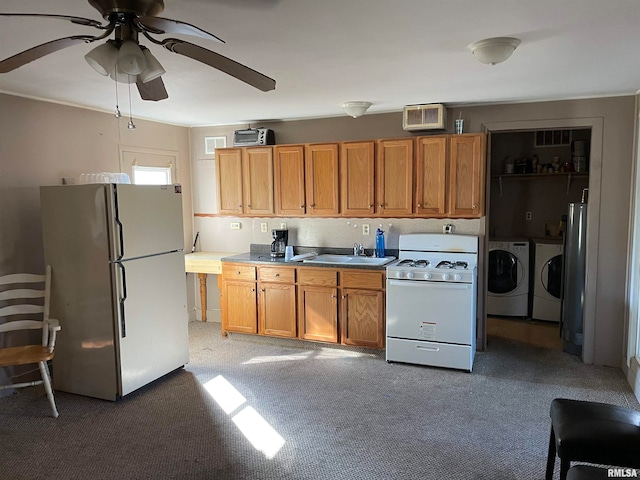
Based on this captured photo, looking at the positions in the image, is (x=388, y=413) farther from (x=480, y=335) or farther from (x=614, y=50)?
(x=614, y=50)

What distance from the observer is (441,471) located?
2.57m

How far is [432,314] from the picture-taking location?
4.01 meters

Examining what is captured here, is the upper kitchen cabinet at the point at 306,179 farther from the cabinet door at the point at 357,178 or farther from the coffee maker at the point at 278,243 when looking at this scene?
the coffee maker at the point at 278,243

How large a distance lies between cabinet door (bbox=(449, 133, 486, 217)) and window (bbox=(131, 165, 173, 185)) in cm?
312

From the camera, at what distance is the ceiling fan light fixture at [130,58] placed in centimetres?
175

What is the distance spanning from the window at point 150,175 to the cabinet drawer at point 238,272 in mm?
1236

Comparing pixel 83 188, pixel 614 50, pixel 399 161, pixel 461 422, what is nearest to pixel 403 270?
pixel 399 161

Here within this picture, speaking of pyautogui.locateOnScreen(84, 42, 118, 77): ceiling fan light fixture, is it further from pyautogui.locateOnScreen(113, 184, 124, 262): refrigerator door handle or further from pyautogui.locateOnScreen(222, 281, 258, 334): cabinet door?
pyautogui.locateOnScreen(222, 281, 258, 334): cabinet door

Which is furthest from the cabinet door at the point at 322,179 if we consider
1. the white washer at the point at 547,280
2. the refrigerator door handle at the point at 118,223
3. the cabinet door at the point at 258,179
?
the white washer at the point at 547,280

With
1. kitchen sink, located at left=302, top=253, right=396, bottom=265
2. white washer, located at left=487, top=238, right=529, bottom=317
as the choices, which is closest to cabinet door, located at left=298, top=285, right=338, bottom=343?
kitchen sink, located at left=302, top=253, right=396, bottom=265

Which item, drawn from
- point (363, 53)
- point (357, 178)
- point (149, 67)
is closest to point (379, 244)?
point (357, 178)

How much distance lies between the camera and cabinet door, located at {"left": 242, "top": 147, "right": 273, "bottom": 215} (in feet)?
16.3

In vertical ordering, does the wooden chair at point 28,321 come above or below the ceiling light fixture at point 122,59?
below

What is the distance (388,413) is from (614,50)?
106 inches
